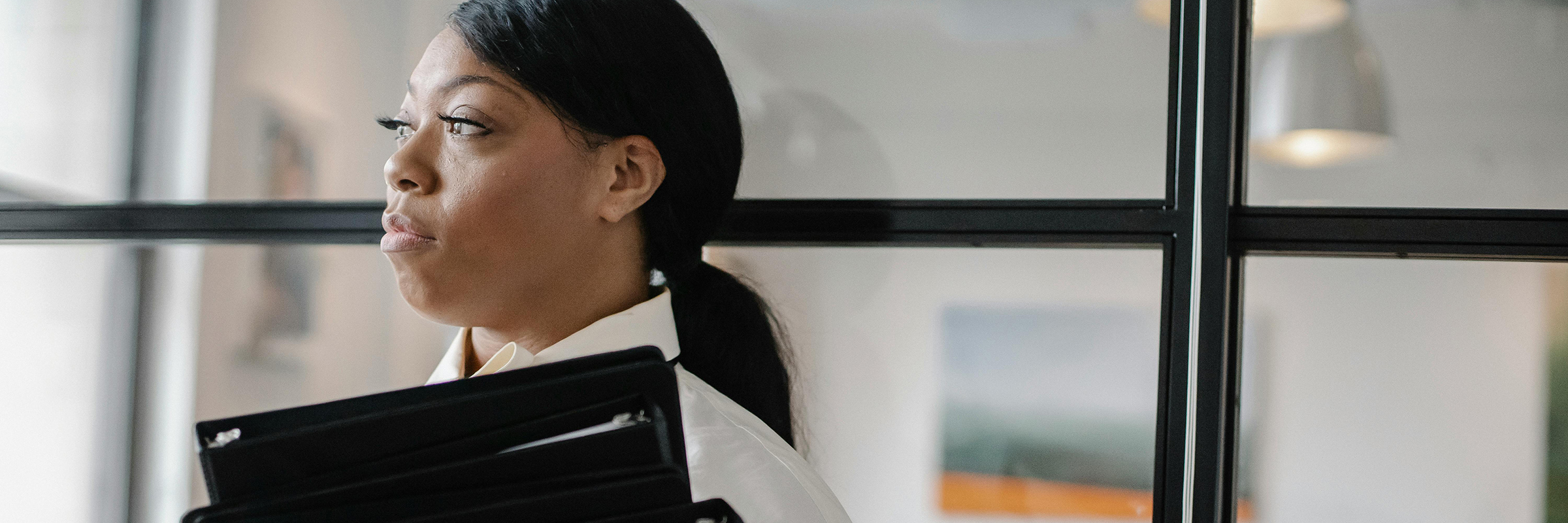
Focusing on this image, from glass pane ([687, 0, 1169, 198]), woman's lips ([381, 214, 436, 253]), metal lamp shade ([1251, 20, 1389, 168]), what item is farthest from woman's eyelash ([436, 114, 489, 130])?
metal lamp shade ([1251, 20, 1389, 168])

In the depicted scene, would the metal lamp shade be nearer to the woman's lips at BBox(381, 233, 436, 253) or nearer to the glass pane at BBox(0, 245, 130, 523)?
the woman's lips at BBox(381, 233, 436, 253)

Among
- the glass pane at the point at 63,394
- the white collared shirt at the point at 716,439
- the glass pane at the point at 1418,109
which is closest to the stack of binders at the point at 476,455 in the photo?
the white collared shirt at the point at 716,439

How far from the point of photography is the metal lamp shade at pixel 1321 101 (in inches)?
46.0

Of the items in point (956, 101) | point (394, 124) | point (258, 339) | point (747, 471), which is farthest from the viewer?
point (258, 339)

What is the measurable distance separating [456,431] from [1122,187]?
2.81 feet

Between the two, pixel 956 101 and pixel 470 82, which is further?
pixel 956 101

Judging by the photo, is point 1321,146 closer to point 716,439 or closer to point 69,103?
point 716,439

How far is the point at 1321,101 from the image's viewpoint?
117 centimetres

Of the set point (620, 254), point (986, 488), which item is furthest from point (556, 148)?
point (986, 488)

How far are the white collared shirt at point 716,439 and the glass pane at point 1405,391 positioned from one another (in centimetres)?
60

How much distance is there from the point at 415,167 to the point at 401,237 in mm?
69

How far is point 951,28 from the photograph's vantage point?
4.06 feet

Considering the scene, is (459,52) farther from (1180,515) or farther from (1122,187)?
(1180,515)

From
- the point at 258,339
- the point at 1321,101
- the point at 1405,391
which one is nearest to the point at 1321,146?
the point at 1321,101
